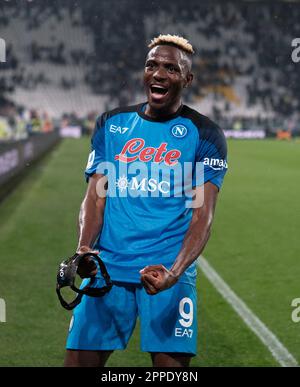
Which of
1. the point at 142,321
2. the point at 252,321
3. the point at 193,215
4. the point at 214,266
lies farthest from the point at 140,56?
the point at 142,321

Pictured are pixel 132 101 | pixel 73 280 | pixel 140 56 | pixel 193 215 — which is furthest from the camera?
pixel 132 101

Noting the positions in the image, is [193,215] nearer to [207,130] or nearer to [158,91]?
[207,130]

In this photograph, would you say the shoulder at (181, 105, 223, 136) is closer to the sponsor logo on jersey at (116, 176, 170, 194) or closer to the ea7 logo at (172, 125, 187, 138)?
the ea7 logo at (172, 125, 187, 138)

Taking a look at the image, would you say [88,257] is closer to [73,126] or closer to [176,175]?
[176,175]

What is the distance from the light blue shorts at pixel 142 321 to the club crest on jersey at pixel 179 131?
2.09 feet

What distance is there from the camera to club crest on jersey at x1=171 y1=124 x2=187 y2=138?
3.18 metres

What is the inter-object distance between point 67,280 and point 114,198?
0.42 meters

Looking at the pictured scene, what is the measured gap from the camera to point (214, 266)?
27.4 feet

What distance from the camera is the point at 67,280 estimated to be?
301 cm

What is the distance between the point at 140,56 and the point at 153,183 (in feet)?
131

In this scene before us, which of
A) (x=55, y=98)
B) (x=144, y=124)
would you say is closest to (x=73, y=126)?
(x=55, y=98)

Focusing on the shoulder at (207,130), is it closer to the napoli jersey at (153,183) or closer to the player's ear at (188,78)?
the napoli jersey at (153,183)

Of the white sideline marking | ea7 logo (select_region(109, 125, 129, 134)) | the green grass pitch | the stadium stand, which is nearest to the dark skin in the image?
ea7 logo (select_region(109, 125, 129, 134))

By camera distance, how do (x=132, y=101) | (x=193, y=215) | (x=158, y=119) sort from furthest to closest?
(x=132, y=101) → (x=158, y=119) → (x=193, y=215)
